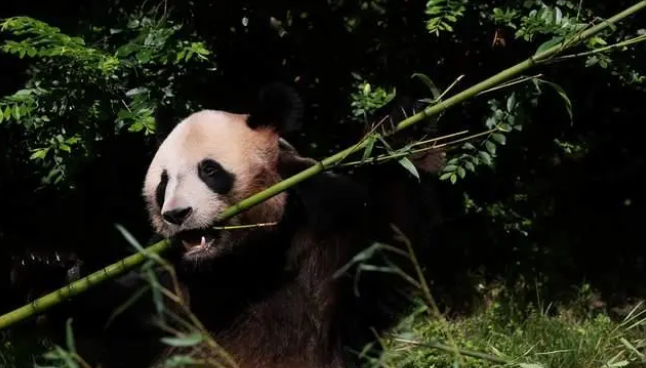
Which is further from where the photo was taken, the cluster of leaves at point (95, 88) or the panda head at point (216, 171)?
the cluster of leaves at point (95, 88)

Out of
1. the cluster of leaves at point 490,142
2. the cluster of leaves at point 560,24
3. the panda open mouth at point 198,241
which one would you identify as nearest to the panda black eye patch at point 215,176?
the panda open mouth at point 198,241

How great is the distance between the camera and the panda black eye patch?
4789mm

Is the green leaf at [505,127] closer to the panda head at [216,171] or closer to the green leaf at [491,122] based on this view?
the green leaf at [491,122]

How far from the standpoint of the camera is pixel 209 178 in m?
4.80

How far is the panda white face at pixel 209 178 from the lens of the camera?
4605mm

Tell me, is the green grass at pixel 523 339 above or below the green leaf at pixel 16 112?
below

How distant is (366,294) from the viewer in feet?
15.7

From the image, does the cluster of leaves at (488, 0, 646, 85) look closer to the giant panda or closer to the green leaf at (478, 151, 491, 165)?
the green leaf at (478, 151, 491, 165)

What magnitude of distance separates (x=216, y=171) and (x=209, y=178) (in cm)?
5

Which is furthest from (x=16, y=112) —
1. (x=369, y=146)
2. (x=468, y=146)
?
(x=468, y=146)

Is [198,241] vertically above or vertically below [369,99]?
below

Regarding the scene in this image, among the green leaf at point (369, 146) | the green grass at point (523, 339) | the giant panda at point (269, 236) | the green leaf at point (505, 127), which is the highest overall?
the green leaf at point (369, 146)

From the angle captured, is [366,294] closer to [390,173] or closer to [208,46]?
[390,173]

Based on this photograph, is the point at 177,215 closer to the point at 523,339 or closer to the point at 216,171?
the point at 216,171
